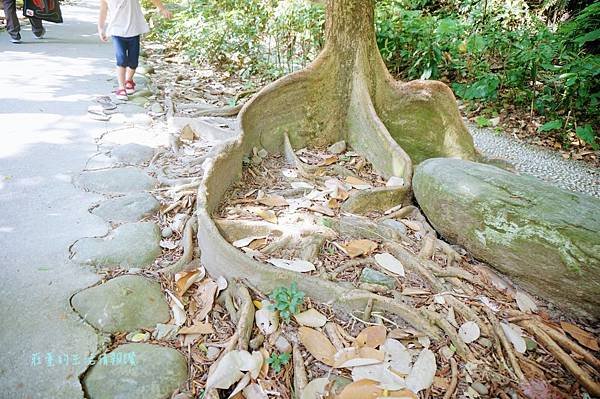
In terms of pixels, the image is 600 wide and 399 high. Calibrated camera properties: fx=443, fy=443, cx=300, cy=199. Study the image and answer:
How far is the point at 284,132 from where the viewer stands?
4.41 meters

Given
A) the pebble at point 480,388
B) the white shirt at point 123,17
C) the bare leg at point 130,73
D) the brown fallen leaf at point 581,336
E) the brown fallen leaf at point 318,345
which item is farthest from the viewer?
the bare leg at point 130,73

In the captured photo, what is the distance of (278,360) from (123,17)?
4.58m

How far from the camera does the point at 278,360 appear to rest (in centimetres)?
223

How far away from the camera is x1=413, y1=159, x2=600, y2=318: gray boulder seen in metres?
2.53

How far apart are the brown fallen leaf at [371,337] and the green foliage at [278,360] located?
37 centimetres

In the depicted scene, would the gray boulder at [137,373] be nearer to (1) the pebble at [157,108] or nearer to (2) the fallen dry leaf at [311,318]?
(2) the fallen dry leaf at [311,318]

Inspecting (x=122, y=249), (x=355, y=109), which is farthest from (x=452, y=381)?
(x=355, y=109)

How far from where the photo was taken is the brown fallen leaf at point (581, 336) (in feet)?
8.06

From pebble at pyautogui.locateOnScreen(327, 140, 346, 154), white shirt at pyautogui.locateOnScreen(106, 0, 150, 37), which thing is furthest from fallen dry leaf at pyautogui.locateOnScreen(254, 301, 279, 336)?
white shirt at pyautogui.locateOnScreen(106, 0, 150, 37)

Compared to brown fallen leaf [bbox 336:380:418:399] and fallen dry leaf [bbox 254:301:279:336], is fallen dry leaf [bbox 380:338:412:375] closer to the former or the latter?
brown fallen leaf [bbox 336:380:418:399]

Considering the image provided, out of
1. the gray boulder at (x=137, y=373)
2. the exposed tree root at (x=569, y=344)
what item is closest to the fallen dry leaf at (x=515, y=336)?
the exposed tree root at (x=569, y=344)

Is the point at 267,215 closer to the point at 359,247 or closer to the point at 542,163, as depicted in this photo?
the point at 359,247

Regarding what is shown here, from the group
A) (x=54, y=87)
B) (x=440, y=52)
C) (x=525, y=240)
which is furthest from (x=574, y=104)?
(x=54, y=87)

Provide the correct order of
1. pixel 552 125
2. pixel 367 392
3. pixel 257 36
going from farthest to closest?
pixel 257 36, pixel 552 125, pixel 367 392
